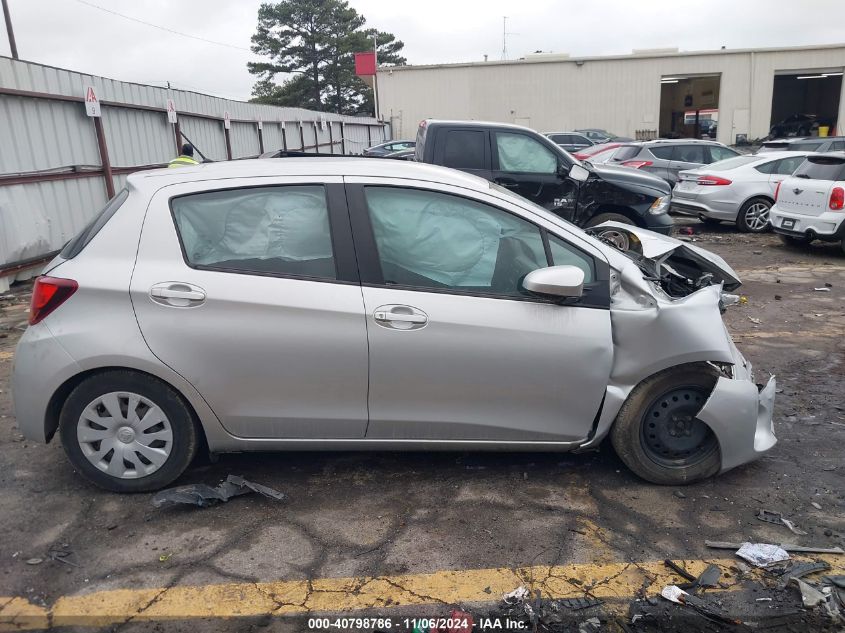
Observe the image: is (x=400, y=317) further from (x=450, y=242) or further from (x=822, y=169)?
(x=822, y=169)

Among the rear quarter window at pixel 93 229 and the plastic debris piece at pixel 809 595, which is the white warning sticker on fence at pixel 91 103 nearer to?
the rear quarter window at pixel 93 229

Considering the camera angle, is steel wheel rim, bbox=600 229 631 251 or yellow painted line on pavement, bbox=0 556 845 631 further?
steel wheel rim, bbox=600 229 631 251

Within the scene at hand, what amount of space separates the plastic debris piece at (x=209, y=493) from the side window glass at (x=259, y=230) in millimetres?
1141

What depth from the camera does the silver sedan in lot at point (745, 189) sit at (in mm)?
12133

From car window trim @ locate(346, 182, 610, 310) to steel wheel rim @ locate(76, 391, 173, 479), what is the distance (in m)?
1.28

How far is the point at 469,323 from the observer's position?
3.34 metres

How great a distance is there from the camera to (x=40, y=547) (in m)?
3.11

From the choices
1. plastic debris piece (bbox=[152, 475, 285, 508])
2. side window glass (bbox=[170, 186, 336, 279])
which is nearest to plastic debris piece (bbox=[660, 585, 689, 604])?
plastic debris piece (bbox=[152, 475, 285, 508])

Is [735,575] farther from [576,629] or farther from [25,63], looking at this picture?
[25,63]

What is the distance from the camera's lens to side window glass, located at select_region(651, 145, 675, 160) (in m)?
14.9

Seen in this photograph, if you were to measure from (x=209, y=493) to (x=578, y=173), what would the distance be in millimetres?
6666

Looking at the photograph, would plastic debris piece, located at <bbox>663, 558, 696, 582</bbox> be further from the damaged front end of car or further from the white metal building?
the white metal building

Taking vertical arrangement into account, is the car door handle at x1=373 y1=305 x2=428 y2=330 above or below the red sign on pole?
below

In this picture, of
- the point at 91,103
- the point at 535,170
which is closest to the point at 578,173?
the point at 535,170
